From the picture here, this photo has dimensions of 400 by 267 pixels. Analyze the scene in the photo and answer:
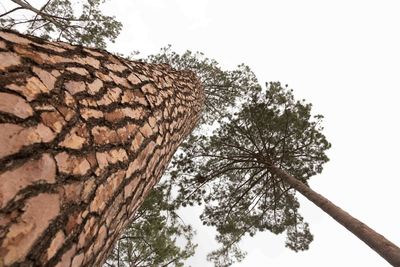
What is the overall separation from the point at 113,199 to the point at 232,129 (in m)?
7.46

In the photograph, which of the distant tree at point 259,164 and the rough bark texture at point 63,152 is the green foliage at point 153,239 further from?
the rough bark texture at point 63,152

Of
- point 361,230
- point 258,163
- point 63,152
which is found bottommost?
point 63,152

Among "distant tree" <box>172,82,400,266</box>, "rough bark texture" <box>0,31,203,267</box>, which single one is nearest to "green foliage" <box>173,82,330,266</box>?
"distant tree" <box>172,82,400,266</box>

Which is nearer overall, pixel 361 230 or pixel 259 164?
pixel 361 230

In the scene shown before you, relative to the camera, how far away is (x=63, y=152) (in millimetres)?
1503

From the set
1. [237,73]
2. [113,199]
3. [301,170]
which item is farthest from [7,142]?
[237,73]

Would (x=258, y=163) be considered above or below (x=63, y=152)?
above

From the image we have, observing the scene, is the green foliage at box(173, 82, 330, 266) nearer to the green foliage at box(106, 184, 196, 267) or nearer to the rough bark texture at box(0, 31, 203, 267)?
the green foliage at box(106, 184, 196, 267)

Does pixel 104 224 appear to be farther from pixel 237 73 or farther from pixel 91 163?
pixel 237 73

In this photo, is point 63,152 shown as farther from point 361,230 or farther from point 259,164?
point 259,164

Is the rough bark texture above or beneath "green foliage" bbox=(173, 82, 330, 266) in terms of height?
beneath

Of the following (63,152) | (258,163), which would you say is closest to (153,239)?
(258,163)

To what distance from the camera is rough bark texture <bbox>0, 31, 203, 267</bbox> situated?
1218 mm

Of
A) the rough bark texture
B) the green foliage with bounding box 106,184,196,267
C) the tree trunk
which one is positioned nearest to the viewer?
the rough bark texture
